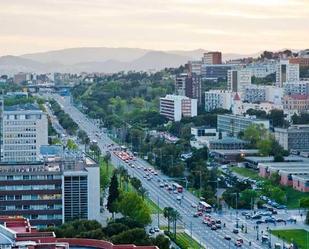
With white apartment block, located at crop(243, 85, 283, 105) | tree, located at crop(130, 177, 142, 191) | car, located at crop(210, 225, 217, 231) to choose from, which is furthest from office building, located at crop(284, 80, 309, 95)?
car, located at crop(210, 225, 217, 231)

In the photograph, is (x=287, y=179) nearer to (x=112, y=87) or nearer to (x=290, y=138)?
→ (x=290, y=138)

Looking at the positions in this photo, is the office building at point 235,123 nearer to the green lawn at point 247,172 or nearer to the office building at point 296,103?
the office building at point 296,103

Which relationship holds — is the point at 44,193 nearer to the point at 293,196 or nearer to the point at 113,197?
the point at 113,197

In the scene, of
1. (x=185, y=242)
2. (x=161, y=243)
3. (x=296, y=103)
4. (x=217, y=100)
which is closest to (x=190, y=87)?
(x=217, y=100)

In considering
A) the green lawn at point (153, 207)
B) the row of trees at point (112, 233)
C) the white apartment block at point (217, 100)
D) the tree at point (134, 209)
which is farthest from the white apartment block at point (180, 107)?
the row of trees at point (112, 233)

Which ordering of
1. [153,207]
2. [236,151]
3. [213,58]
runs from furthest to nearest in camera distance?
[213,58] → [236,151] → [153,207]

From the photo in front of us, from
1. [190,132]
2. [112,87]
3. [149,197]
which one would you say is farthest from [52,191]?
[112,87]
